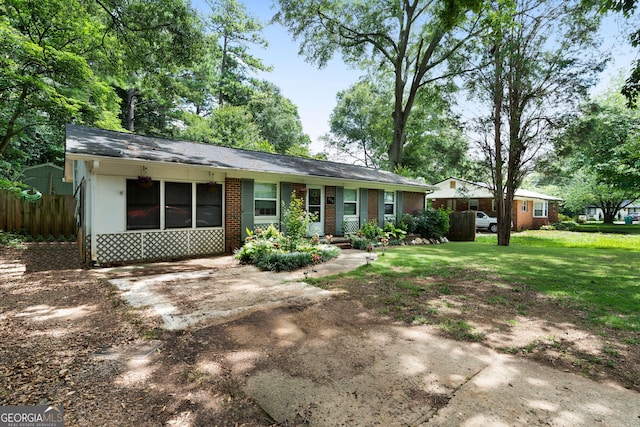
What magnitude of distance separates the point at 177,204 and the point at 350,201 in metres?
7.53

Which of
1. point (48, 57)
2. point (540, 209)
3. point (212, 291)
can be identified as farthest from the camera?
point (540, 209)

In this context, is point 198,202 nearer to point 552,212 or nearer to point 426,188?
point 426,188

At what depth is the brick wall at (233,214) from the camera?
9781 millimetres

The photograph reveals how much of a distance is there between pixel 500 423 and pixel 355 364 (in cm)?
125

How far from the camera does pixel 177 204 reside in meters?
8.92

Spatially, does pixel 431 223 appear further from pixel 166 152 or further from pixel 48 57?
pixel 48 57

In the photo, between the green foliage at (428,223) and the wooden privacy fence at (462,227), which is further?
the wooden privacy fence at (462,227)

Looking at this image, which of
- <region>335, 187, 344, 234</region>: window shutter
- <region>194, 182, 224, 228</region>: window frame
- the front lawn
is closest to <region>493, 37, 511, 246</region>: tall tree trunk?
the front lawn

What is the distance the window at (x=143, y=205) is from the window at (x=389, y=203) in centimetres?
1063

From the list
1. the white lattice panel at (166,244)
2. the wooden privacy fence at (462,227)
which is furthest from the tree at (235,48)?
the wooden privacy fence at (462,227)

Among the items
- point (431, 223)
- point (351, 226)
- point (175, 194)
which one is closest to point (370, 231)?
point (351, 226)

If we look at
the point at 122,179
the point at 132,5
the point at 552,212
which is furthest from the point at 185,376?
the point at 552,212

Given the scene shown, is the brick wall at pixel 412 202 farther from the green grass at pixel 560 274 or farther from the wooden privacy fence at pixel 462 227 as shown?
the green grass at pixel 560 274

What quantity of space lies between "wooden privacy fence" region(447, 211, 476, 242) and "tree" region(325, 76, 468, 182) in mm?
7569
